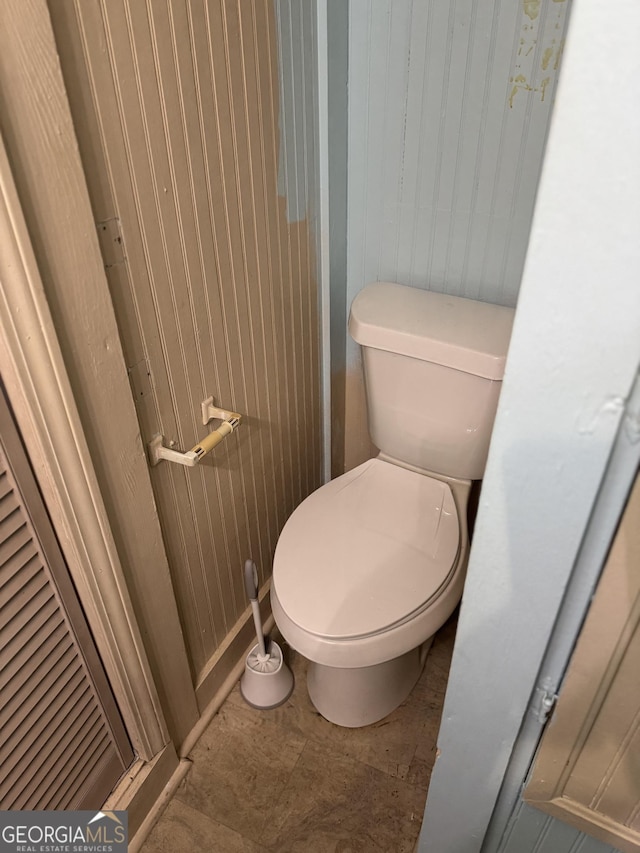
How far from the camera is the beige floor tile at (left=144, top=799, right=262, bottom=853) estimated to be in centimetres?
132

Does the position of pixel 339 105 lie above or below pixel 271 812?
above

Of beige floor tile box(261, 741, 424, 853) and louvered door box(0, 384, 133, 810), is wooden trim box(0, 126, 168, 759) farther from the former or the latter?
beige floor tile box(261, 741, 424, 853)

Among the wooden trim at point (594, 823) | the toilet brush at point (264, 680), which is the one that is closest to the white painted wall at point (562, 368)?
the wooden trim at point (594, 823)

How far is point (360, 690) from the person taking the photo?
4.83 ft

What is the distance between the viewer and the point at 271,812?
4.53 feet

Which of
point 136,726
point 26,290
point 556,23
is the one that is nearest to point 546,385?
point 26,290

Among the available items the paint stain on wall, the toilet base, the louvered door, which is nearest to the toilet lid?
the toilet base

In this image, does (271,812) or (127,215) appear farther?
(271,812)

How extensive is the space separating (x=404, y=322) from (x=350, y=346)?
1.13ft

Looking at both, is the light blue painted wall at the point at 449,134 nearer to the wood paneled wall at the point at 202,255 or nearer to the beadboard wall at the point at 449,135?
the beadboard wall at the point at 449,135

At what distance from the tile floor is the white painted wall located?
0.92 meters

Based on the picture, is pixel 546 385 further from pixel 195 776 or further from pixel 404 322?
pixel 195 776

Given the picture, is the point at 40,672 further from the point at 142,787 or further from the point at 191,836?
the point at 191,836

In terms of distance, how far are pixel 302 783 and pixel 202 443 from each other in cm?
86
